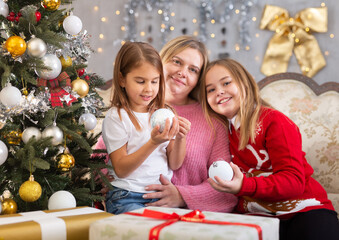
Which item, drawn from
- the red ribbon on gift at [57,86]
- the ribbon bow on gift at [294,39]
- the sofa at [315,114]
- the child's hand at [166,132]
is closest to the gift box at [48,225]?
the child's hand at [166,132]

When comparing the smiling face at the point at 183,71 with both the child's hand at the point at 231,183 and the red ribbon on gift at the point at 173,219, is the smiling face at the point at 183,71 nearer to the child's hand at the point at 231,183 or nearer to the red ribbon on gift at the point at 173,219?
the child's hand at the point at 231,183

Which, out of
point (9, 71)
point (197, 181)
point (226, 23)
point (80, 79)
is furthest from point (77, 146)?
point (226, 23)

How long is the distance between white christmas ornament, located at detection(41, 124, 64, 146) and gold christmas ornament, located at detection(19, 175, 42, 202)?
18cm

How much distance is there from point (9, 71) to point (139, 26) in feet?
10.3

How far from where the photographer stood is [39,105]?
161 cm

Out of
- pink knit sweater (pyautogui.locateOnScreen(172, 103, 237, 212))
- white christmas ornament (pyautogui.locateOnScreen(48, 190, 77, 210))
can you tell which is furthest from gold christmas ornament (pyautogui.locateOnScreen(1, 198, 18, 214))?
pink knit sweater (pyautogui.locateOnScreen(172, 103, 237, 212))

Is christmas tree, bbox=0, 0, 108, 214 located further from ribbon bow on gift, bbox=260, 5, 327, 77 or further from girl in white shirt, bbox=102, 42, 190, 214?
ribbon bow on gift, bbox=260, 5, 327, 77

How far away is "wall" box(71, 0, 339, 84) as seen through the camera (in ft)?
13.0

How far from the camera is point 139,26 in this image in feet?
14.9

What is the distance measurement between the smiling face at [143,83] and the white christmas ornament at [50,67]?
1.10 ft

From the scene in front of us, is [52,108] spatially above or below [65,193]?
above

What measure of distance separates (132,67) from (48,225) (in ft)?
2.79

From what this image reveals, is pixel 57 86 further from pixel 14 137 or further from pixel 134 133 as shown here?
pixel 134 133

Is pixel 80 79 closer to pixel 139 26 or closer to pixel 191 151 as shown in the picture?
pixel 191 151
